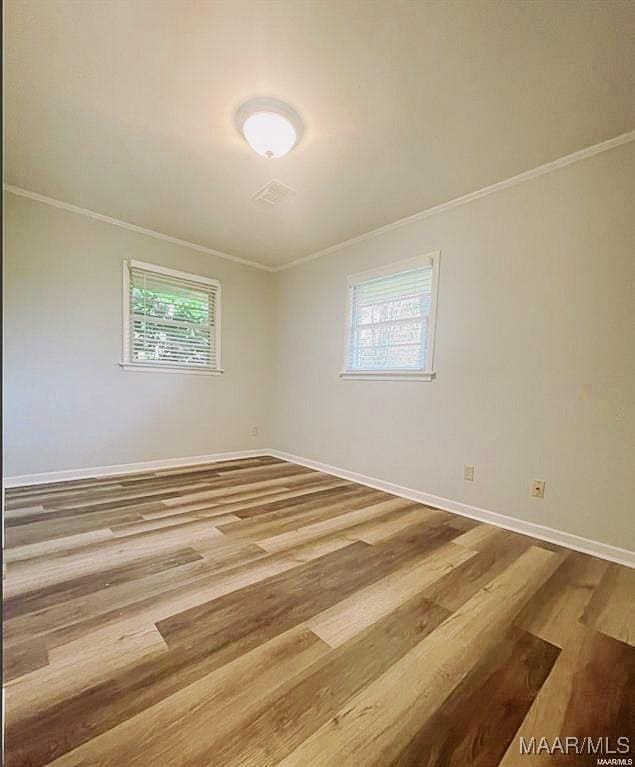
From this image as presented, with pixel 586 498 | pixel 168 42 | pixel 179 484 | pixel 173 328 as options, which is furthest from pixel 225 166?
pixel 586 498

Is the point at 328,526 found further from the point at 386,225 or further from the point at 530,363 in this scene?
the point at 386,225

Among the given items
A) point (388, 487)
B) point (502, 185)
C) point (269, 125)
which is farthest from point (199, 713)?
point (502, 185)

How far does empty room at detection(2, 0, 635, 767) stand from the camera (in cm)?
117

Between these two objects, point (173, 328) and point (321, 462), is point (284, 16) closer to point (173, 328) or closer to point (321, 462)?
point (173, 328)

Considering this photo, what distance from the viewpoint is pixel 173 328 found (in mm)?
3834

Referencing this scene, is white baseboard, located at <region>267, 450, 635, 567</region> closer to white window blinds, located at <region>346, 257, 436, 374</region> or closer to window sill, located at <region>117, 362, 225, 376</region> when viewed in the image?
white window blinds, located at <region>346, 257, 436, 374</region>

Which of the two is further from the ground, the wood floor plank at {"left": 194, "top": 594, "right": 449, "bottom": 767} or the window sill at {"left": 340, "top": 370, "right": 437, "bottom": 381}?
the window sill at {"left": 340, "top": 370, "right": 437, "bottom": 381}

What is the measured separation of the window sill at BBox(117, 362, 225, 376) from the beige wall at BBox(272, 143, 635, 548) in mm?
1813

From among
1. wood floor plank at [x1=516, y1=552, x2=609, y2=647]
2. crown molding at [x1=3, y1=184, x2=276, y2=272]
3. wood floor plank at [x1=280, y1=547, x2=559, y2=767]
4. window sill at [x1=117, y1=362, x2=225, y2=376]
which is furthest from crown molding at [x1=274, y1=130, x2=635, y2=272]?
wood floor plank at [x1=280, y1=547, x2=559, y2=767]

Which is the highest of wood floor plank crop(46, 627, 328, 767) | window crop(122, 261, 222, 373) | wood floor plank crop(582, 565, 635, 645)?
window crop(122, 261, 222, 373)

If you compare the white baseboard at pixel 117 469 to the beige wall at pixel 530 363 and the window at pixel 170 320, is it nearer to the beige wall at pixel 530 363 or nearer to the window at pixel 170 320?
the window at pixel 170 320

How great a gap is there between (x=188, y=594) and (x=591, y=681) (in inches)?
62.4

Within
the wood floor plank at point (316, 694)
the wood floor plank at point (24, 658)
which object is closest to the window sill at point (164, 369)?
the wood floor plank at point (24, 658)

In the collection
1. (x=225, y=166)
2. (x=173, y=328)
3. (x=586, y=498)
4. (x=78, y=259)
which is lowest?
(x=586, y=498)
